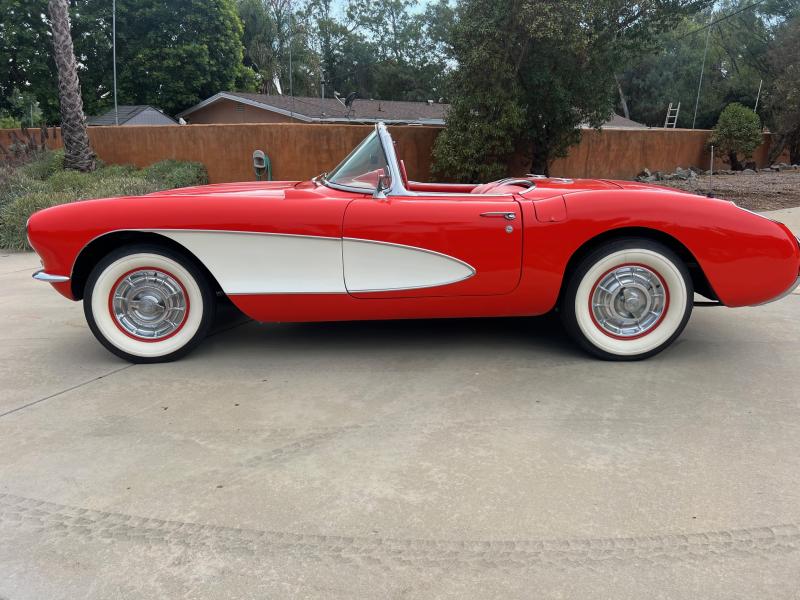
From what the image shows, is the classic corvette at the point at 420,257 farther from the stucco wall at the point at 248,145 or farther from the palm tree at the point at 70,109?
the palm tree at the point at 70,109

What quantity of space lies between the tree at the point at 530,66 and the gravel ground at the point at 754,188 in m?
3.25

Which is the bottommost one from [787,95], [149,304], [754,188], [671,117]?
[149,304]

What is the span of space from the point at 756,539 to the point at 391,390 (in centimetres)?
177

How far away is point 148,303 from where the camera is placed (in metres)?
3.56

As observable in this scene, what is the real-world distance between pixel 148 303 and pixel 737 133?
20.2 metres

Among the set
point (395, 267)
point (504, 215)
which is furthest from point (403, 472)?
point (504, 215)

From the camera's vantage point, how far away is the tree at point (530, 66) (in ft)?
36.7

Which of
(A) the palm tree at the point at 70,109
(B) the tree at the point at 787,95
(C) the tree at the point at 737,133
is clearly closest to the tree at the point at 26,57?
(A) the palm tree at the point at 70,109

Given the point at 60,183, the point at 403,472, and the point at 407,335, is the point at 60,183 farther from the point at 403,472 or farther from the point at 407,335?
the point at 403,472

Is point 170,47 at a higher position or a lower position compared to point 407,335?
higher

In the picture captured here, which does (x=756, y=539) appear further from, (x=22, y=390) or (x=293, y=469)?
(x=22, y=390)

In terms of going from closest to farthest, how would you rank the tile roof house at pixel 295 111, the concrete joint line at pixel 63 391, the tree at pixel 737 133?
the concrete joint line at pixel 63 391, the tree at pixel 737 133, the tile roof house at pixel 295 111

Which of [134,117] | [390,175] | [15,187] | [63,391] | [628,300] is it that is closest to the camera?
[63,391]

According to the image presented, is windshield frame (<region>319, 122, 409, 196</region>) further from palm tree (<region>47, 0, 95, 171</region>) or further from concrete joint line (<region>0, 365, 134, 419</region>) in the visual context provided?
palm tree (<region>47, 0, 95, 171</region>)
